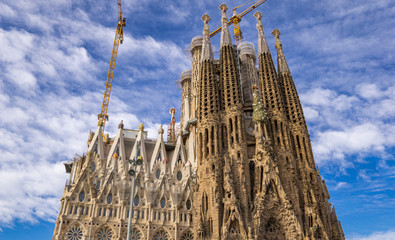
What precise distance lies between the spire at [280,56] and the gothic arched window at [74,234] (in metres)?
30.1

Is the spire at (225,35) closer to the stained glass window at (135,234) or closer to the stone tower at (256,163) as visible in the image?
the stone tower at (256,163)

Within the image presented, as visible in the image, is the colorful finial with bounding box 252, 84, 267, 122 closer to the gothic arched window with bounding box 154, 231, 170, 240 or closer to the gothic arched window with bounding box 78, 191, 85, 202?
the gothic arched window with bounding box 154, 231, 170, 240

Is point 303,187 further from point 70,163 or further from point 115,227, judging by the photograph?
point 70,163

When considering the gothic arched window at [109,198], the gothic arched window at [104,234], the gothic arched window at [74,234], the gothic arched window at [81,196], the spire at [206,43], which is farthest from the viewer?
the spire at [206,43]

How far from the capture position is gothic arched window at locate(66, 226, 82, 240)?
32.6 metres

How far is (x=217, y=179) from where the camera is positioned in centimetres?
3422

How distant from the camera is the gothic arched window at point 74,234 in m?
32.6

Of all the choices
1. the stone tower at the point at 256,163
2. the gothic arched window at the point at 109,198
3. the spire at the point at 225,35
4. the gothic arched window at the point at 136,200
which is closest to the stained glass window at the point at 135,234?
the gothic arched window at the point at 136,200

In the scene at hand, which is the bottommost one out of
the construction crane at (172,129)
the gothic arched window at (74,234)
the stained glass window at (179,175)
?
the gothic arched window at (74,234)

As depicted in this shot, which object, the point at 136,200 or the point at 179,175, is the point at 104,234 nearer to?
the point at 136,200

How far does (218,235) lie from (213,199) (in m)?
3.48

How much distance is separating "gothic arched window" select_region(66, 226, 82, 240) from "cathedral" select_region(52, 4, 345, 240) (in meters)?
0.09

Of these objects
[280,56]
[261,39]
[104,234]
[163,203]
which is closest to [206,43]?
[261,39]

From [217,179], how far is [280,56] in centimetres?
2091
